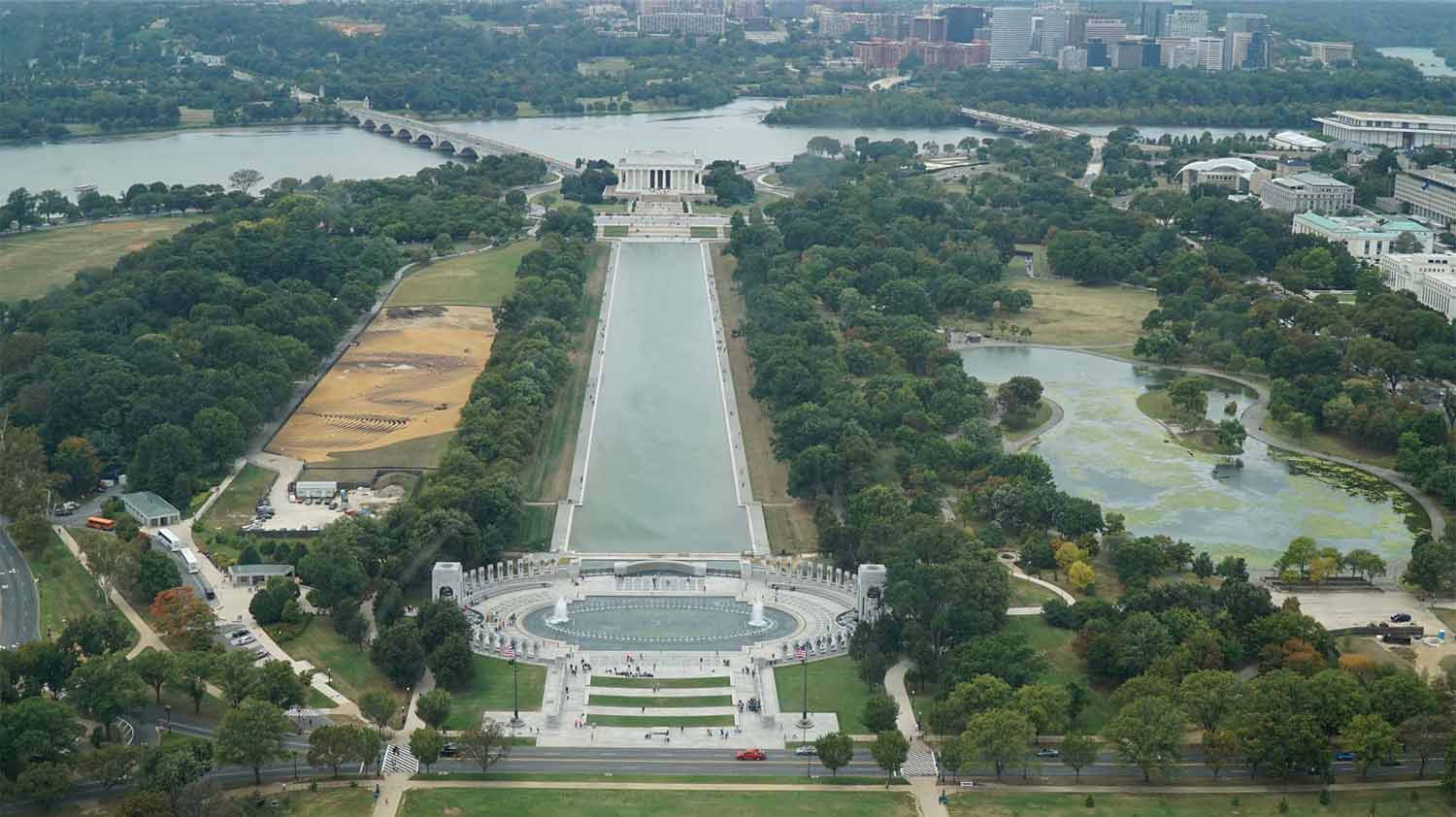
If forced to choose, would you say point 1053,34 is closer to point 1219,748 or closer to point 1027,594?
point 1027,594

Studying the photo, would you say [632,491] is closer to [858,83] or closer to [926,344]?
[926,344]

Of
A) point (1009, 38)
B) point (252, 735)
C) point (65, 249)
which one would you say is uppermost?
point (1009, 38)

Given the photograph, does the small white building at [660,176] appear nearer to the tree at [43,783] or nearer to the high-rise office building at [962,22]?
the tree at [43,783]

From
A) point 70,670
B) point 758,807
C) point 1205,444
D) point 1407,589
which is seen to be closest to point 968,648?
point 758,807

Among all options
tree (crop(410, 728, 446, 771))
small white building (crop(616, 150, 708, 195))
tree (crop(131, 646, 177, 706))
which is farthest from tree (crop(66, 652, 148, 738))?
small white building (crop(616, 150, 708, 195))

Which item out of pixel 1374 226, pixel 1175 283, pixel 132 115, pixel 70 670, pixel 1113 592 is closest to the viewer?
pixel 70 670

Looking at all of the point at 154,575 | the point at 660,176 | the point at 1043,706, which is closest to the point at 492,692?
the point at 154,575

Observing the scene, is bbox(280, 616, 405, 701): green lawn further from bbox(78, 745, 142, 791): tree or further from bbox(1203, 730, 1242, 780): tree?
bbox(1203, 730, 1242, 780): tree
